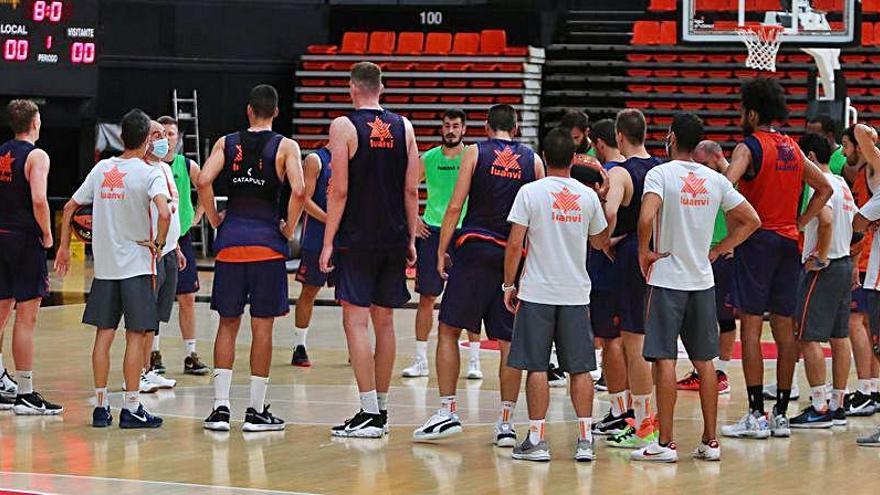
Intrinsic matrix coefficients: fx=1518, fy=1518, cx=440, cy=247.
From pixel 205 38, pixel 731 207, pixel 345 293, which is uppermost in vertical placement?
pixel 205 38

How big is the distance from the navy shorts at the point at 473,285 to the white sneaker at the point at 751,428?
5.36 ft

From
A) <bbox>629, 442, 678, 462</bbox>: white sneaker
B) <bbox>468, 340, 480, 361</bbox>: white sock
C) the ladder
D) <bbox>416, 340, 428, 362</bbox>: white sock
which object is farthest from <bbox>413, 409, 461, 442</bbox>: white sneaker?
the ladder

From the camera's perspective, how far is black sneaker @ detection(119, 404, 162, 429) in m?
9.82

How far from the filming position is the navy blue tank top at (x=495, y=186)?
9.40m

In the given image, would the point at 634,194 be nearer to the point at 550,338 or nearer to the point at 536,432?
the point at 550,338

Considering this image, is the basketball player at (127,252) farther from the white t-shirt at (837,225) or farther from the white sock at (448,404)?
the white t-shirt at (837,225)

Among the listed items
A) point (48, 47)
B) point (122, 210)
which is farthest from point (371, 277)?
point (48, 47)

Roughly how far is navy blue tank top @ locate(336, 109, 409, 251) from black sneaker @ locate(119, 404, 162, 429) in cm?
171

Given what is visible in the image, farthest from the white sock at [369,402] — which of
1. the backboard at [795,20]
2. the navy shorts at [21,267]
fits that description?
the backboard at [795,20]

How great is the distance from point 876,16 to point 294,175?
61.0 feet

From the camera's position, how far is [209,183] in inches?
385

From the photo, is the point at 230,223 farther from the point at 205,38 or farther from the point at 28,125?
the point at 205,38

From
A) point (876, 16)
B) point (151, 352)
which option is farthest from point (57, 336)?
point (876, 16)

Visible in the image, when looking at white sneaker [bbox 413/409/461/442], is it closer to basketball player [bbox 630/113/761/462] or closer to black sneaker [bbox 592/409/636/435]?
black sneaker [bbox 592/409/636/435]
